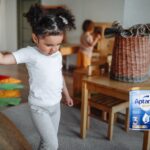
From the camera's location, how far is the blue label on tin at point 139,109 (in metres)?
1.82

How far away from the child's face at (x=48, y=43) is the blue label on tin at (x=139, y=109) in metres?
0.69

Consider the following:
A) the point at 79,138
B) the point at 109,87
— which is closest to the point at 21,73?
the point at 79,138

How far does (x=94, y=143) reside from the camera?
7.87 ft

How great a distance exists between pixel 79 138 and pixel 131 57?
3.26ft

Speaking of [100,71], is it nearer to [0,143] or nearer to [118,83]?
[118,83]

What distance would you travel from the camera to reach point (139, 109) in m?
1.84

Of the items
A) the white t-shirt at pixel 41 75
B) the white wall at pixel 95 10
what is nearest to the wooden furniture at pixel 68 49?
the white wall at pixel 95 10

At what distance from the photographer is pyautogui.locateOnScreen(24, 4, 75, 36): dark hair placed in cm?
141

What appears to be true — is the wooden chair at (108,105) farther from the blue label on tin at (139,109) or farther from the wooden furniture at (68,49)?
the wooden furniture at (68,49)

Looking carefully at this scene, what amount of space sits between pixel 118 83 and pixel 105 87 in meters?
0.11

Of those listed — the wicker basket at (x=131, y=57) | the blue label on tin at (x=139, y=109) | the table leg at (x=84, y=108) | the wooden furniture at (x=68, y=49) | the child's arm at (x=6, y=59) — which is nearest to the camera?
the child's arm at (x=6, y=59)

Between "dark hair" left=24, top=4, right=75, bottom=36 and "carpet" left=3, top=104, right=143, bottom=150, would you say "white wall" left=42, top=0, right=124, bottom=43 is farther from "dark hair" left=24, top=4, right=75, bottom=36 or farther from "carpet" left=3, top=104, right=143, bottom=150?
"dark hair" left=24, top=4, right=75, bottom=36

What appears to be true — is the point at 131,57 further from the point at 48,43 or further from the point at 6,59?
the point at 6,59

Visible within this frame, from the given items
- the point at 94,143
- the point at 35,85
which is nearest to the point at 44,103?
the point at 35,85
